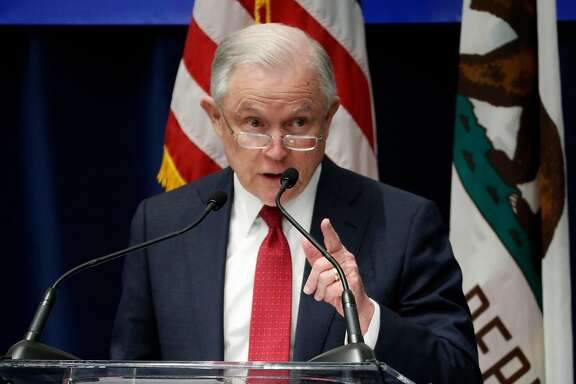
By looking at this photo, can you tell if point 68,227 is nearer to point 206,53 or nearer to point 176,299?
point 206,53

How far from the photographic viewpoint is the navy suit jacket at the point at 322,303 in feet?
6.59

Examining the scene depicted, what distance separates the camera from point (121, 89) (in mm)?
3455

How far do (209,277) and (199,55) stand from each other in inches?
42.6

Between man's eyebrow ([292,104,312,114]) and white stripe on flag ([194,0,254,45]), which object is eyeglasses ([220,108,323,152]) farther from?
white stripe on flag ([194,0,254,45])

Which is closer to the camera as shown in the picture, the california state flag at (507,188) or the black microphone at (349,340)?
the black microphone at (349,340)

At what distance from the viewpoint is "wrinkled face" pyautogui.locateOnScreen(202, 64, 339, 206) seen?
2133 millimetres

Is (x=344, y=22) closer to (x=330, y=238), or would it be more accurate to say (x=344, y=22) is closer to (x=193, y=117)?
(x=193, y=117)

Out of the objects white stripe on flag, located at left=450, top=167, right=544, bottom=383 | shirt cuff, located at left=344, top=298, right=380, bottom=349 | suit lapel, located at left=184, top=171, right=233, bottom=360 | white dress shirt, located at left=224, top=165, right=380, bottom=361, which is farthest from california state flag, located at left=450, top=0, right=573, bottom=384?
shirt cuff, located at left=344, top=298, right=380, bottom=349

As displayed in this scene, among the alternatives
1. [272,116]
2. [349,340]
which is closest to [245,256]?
[272,116]

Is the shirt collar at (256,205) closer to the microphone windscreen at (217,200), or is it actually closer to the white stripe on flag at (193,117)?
the microphone windscreen at (217,200)

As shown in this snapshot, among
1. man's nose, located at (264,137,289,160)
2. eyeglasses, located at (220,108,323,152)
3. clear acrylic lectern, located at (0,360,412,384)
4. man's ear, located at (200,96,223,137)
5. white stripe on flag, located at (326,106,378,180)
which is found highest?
white stripe on flag, located at (326,106,378,180)

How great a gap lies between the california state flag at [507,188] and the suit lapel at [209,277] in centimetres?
91

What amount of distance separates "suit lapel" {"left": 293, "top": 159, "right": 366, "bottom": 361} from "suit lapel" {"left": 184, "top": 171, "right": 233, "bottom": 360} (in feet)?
0.56

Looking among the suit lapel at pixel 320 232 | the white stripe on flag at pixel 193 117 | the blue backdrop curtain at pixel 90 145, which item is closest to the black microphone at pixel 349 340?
the suit lapel at pixel 320 232
